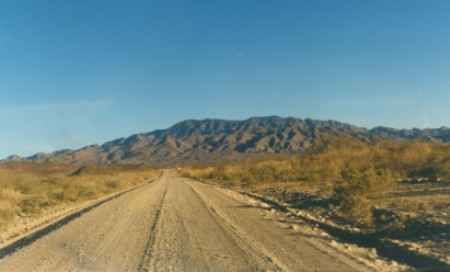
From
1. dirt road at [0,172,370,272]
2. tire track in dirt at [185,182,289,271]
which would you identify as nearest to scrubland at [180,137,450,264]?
dirt road at [0,172,370,272]

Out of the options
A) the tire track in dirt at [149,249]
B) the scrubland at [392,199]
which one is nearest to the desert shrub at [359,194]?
A: the scrubland at [392,199]

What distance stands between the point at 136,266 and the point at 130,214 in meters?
13.0

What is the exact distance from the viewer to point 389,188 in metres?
34.4

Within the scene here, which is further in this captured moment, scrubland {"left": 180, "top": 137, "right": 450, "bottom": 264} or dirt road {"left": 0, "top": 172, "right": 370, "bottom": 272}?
scrubland {"left": 180, "top": 137, "right": 450, "bottom": 264}

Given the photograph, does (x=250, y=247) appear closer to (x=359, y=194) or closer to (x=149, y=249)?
(x=149, y=249)

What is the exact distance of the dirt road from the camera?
12.3 metres

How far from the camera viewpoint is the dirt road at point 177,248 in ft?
40.5

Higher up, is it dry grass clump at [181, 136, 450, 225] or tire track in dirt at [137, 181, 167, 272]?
dry grass clump at [181, 136, 450, 225]

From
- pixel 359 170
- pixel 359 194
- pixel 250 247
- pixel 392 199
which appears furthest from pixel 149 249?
pixel 359 170

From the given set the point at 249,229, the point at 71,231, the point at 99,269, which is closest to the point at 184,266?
the point at 99,269

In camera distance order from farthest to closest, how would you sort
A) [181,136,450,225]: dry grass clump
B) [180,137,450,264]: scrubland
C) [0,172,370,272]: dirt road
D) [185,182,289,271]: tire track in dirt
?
[181,136,450,225]: dry grass clump, [180,137,450,264]: scrubland, [0,172,370,272]: dirt road, [185,182,289,271]: tire track in dirt

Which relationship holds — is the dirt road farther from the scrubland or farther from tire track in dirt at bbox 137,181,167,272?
the scrubland

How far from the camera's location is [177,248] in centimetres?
1472

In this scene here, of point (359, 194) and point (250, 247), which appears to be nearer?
point (250, 247)
